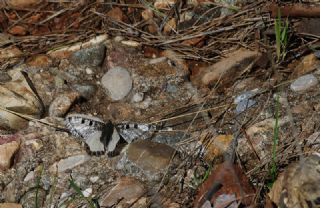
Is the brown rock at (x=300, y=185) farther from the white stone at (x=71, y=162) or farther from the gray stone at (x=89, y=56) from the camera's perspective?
the gray stone at (x=89, y=56)

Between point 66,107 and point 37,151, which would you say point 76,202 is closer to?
point 37,151

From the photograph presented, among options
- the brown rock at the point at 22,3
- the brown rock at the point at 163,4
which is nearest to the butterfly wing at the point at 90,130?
the brown rock at the point at 163,4

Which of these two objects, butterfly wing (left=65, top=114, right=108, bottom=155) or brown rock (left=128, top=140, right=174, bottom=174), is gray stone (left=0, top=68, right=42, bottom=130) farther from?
brown rock (left=128, top=140, right=174, bottom=174)

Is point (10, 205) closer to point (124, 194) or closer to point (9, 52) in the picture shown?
point (124, 194)

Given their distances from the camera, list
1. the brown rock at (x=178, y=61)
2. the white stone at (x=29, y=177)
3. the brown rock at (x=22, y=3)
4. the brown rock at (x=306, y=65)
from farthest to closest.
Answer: the brown rock at (x=22, y=3) < the brown rock at (x=178, y=61) < the brown rock at (x=306, y=65) < the white stone at (x=29, y=177)

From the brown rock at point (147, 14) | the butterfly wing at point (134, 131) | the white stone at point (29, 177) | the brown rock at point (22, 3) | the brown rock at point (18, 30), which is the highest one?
the brown rock at point (147, 14)

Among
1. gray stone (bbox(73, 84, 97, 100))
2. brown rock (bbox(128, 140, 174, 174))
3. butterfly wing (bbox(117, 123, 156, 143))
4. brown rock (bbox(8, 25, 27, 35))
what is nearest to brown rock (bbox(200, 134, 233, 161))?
brown rock (bbox(128, 140, 174, 174))

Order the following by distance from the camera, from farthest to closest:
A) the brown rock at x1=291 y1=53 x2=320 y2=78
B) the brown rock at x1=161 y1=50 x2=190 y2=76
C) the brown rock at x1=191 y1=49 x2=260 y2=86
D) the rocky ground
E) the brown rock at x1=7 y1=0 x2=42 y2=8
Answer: the brown rock at x1=7 y1=0 x2=42 y2=8 → the brown rock at x1=161 y1=50 x2=190 y2=76 → the brown rock at x1=191 y1=49 x2=260 y2=86 → the brown rock at x1=291 y1=53 x2=320 y2=78 → the rocky ground
